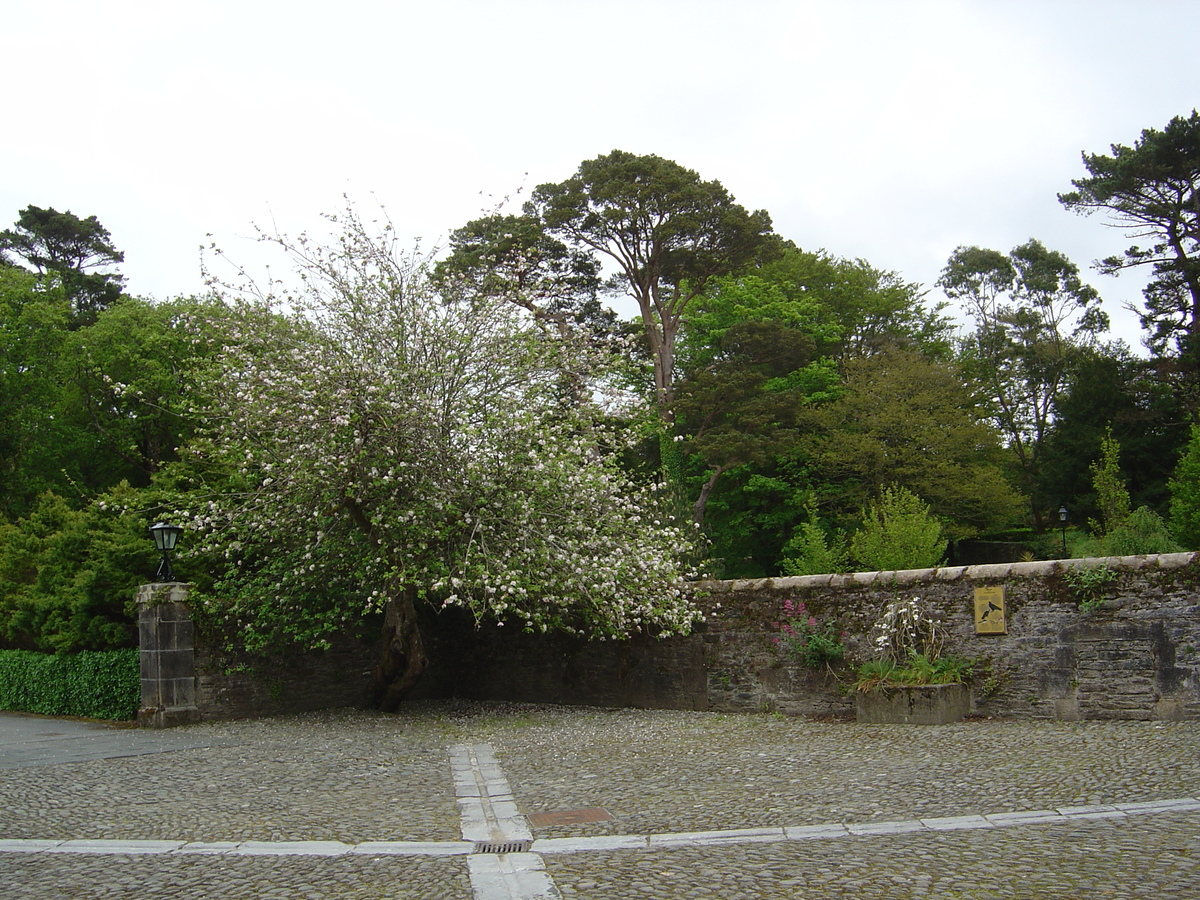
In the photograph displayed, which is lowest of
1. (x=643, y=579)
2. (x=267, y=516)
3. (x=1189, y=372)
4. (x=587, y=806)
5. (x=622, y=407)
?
(x=587, y=806)

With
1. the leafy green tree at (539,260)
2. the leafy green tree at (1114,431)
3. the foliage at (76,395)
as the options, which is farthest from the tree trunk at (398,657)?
the leafy green tree at (1114,431)

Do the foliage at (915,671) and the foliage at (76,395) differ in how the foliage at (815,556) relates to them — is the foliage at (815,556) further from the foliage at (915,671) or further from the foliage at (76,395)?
the foliage at (76,395)

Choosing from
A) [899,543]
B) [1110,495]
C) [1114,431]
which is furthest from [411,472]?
[1114,431]

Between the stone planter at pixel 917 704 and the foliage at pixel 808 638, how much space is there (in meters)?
0.98

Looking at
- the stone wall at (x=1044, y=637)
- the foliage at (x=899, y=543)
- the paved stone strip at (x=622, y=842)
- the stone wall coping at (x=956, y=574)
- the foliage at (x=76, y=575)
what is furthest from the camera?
the foliage at (x=899, y=543)

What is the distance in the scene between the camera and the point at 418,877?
4.99 m

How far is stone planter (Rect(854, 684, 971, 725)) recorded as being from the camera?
1026 centimetres

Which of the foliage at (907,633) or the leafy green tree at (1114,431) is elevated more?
the leafy green tree at (1114,431)

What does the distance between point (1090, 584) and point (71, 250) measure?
150 ft

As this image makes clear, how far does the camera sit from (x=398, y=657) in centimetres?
1377

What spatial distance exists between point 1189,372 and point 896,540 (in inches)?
597

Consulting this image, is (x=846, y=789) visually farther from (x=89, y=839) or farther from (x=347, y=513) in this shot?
(x=347, y=513)

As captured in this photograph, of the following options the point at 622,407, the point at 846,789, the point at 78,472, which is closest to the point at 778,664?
the point at 622,407

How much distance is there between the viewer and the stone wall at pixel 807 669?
31.2 ft
